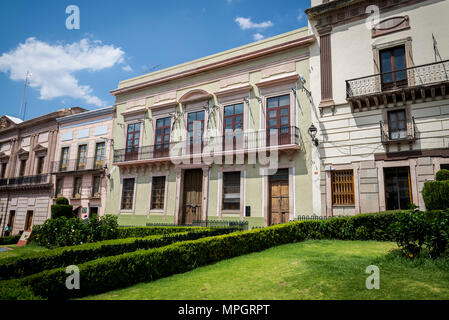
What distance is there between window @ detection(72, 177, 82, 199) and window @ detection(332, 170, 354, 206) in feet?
61.3

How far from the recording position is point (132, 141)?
69.8 ft

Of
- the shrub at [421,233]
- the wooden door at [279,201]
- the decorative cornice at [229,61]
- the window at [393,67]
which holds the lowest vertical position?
the shrub at [421,233]

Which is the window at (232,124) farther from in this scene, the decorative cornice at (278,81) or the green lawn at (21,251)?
the green lawn at (21,251)

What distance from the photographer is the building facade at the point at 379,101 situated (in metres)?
12.2

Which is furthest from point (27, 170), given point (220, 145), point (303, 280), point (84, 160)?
point (303, 280)

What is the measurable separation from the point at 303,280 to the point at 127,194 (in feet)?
56.3

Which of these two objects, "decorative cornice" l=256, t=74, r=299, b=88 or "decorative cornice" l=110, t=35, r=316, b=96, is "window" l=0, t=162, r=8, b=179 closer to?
"decorative cornice" l=110, t=35, r=316, b=96

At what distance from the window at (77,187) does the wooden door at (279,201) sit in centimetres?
1556

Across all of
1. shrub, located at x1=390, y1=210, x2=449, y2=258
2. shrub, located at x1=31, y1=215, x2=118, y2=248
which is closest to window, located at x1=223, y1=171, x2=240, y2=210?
shrub, located at x1=31, y1=215, x2=118, y2=248

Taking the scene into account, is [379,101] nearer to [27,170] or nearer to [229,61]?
[229,61]

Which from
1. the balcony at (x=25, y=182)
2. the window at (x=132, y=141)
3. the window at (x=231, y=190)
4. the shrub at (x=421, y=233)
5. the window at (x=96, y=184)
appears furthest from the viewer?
the balcony at (x=25, y=182)

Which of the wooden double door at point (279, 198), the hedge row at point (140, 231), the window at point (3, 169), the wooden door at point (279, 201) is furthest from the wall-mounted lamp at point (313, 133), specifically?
the window at point (3, 169)
